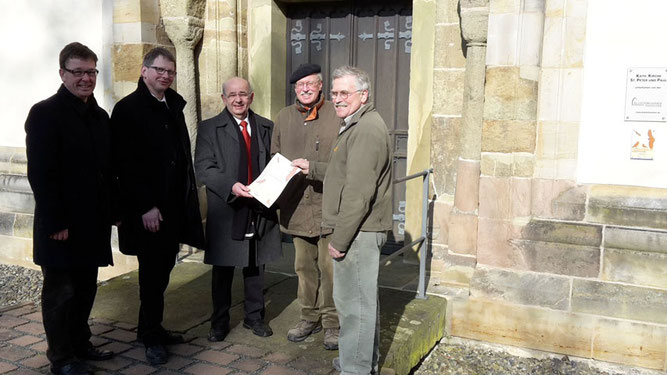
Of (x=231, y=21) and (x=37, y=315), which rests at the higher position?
(x=231, y=21)

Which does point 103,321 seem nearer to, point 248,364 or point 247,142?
point 248,364

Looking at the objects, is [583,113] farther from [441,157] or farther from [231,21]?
[231,21]

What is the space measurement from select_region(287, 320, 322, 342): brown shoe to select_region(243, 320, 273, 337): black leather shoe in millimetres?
134

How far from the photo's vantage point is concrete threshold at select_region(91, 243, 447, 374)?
3.77 m

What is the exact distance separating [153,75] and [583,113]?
281cm

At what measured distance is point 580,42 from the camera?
13.9 ft

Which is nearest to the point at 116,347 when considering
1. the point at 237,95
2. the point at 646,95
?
the point at 237,95

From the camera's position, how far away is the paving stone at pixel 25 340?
376 cm

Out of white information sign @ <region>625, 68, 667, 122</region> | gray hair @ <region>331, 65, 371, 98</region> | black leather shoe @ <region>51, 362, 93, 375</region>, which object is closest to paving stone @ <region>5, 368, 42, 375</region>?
black leather shoe @ <region>51, 362, 93, 375</region>

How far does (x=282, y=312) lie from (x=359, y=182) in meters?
1.75

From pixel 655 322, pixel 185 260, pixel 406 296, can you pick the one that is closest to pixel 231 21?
pixel 185 260

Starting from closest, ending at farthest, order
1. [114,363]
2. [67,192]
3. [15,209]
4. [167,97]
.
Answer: [67,192], [114,363], [167,97], [15,209]

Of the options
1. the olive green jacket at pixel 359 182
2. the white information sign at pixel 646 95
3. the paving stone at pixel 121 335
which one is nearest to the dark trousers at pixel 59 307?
the paving stone at pixel 121 335

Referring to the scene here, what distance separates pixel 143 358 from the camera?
11.7ft
